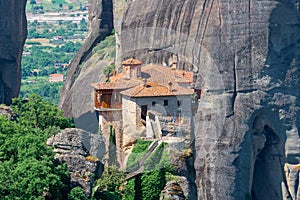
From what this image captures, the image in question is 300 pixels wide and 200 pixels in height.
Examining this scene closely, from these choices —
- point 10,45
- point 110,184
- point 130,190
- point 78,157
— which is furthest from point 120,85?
point 10,45

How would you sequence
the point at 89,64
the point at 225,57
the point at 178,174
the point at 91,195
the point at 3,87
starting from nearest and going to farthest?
the point at 91,195
the point at 178,174
the point at 225,57
the point at 3,87
the point at 89,64

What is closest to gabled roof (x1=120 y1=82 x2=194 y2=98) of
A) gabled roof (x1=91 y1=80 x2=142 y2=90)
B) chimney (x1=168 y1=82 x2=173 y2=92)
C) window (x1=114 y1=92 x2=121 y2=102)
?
A: chimney (x1=168 y1=82 x2=173 y2=92)

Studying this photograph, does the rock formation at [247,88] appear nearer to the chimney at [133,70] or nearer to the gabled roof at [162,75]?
the gabled roof at [162,75]

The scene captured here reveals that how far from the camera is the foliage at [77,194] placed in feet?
153

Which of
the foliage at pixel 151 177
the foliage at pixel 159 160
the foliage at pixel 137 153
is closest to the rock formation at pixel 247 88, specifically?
the foliage at pixel 137 153

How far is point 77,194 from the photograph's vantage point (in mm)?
46688

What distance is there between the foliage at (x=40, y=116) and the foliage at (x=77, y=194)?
36.1ft

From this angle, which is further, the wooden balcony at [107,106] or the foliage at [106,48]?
the foliage at [106,48]

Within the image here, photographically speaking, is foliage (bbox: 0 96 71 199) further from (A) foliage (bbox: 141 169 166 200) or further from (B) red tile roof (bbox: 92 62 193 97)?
(B) red tile roof (bbox: 92 62 193 97)

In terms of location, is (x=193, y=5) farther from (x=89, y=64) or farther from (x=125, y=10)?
(x=89, y=64)

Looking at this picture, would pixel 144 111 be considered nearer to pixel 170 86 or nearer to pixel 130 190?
pixel 170 86

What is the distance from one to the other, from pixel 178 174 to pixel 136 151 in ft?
6.30

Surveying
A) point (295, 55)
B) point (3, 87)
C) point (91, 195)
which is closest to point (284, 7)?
point (295, 55)

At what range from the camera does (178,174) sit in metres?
57.2
